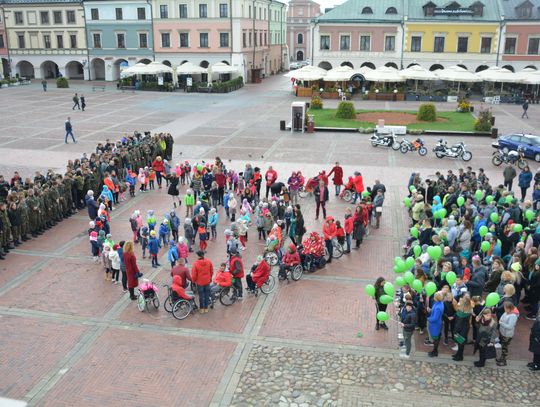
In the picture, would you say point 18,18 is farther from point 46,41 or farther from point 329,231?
point 329,231

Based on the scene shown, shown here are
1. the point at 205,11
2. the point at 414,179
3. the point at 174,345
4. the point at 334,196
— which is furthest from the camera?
the point at 205,11

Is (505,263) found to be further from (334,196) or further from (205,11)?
(205,11)

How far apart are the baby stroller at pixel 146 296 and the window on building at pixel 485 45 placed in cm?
4948

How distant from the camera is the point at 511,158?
25.7m

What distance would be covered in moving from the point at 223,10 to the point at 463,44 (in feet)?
82.8

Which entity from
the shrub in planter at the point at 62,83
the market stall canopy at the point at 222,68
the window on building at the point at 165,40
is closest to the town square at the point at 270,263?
the market stall canopy at the point at 222,68

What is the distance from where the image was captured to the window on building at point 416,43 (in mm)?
53656

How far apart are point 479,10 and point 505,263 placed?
151ft

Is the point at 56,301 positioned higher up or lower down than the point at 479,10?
lower down

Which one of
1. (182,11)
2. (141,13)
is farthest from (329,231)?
(141,13)

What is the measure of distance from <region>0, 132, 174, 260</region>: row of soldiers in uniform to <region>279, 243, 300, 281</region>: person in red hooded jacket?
8376mm

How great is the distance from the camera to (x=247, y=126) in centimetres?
3619

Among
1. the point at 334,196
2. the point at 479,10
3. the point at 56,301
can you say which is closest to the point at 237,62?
the point at 479,10

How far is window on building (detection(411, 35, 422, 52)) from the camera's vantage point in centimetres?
5366
